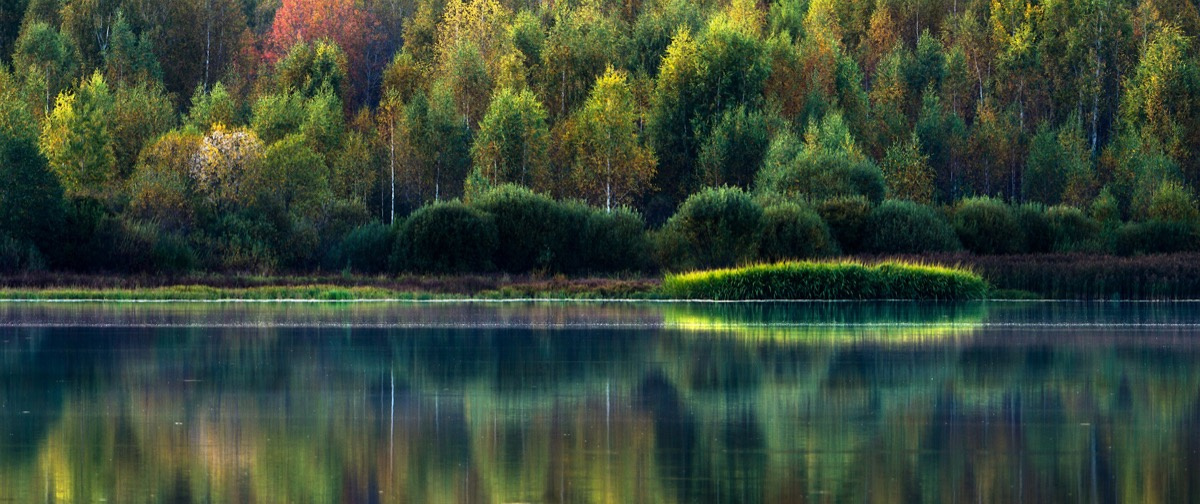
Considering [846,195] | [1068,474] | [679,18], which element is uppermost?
[679,18]

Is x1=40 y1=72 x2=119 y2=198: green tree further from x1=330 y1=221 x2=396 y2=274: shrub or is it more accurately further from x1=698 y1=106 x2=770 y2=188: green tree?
x1=698 y1=106 x2=770 y2=188: green tree

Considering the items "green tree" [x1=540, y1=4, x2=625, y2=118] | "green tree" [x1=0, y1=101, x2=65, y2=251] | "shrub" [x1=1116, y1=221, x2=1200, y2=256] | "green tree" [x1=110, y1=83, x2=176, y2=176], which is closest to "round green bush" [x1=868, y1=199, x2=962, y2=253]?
"shrub" [x1=1116, y1=221, x2=1200, y2=256]

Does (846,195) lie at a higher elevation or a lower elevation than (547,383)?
higher

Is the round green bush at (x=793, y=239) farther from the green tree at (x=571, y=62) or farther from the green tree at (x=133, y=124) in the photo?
the green tree at (x=133, y=124)

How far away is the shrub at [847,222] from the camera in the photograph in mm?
54812

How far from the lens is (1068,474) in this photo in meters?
12.1

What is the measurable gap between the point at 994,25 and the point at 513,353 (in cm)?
6752

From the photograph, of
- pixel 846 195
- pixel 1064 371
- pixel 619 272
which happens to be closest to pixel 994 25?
pixel 846 195

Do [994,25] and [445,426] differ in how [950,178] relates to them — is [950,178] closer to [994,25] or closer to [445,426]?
[994,25]

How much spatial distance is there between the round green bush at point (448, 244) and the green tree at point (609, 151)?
50.9 ft

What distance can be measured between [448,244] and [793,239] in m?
11.1

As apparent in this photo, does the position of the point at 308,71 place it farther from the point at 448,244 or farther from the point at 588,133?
the point at 448,244

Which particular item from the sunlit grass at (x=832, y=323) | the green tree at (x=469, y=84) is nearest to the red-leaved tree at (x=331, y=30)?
the green tree at (x=469, y=84)

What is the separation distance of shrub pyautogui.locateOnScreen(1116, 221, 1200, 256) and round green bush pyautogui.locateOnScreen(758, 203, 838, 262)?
505 inches
